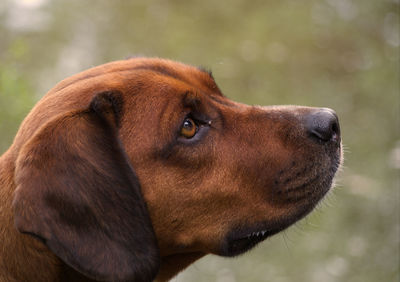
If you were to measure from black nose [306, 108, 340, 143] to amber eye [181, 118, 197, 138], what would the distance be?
0.64 m

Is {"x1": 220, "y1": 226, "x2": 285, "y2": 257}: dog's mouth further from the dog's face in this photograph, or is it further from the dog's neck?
the dog's neck

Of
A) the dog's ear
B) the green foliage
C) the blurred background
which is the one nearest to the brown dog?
the dog's ear

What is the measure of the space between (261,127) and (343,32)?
6722 millimetres

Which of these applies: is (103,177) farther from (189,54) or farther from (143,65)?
(189,54)

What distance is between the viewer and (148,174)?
11.3 ft

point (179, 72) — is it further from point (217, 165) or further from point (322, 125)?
point (322, 125)

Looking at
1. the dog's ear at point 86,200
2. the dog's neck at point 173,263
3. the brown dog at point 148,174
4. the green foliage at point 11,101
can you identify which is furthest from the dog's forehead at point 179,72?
the green foliage at point 11,101

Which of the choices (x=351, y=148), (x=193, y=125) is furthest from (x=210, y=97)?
(x=351, y=148)

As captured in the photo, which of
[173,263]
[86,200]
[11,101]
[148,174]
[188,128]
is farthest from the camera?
[11,101]

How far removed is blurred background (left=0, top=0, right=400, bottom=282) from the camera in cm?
697

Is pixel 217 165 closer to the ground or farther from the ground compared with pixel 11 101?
farther from the ground

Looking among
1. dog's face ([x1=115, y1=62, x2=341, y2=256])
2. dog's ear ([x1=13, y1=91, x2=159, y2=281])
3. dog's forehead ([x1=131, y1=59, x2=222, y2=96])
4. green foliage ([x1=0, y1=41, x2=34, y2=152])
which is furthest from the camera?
green foliage ([x1=0, y1=41, x2=34, y2=152])

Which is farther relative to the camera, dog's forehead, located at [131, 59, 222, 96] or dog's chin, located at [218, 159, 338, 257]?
dog's forehead, located at [131, 59, 222, 96]

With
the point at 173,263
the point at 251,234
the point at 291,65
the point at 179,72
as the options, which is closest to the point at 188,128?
the point at 179,72
